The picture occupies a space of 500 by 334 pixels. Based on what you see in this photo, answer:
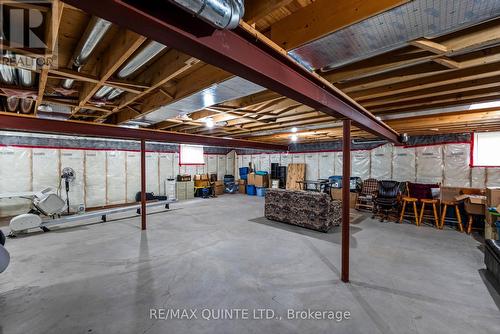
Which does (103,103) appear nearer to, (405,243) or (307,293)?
(307,293)

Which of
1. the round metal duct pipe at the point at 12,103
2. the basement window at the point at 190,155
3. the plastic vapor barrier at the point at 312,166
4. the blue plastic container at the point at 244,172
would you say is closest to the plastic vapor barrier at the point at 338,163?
the plastic vapor barrier at the point at 312,166

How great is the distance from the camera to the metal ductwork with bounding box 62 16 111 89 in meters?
1.38

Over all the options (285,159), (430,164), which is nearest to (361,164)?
(430,164)

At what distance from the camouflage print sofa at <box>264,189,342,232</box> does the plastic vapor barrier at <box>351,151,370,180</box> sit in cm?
307

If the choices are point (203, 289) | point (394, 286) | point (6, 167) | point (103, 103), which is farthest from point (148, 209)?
point (394, 286)

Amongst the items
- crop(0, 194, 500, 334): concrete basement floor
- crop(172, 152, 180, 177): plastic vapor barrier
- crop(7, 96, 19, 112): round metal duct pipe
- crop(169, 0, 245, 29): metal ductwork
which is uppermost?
crop(7, 96, 19, 112): round metal duct pipe

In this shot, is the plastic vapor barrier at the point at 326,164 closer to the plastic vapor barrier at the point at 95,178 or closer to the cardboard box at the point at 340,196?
the cardboard box at the point at 340,196

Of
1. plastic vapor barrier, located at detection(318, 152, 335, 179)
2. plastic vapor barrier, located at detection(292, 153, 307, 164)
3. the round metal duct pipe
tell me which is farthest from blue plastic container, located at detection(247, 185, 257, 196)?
the round metal duct pipe

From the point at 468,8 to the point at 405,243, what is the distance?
3.86 metres

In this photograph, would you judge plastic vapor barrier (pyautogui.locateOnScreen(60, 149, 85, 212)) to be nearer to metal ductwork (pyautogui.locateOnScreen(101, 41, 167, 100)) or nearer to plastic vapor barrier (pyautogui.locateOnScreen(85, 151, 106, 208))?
plastic vapor barrier (pyautogui.locateOnScreen(85, 151, 106, 208))

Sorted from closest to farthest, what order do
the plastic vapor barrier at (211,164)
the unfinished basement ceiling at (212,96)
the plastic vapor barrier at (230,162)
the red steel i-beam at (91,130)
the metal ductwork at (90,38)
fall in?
the metal ductwork at (90,38) → the unfinished basement ceiling at (212,96) → the red steel i-beam at (91,130) → the plastic vapor barrier at (211,164) → the plastic vapor barrier at (230,162)

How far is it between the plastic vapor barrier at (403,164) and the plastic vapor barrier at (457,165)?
71 centimetres

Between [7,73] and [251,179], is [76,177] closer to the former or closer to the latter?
[7,73]

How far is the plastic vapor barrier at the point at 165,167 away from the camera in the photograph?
856 cm
